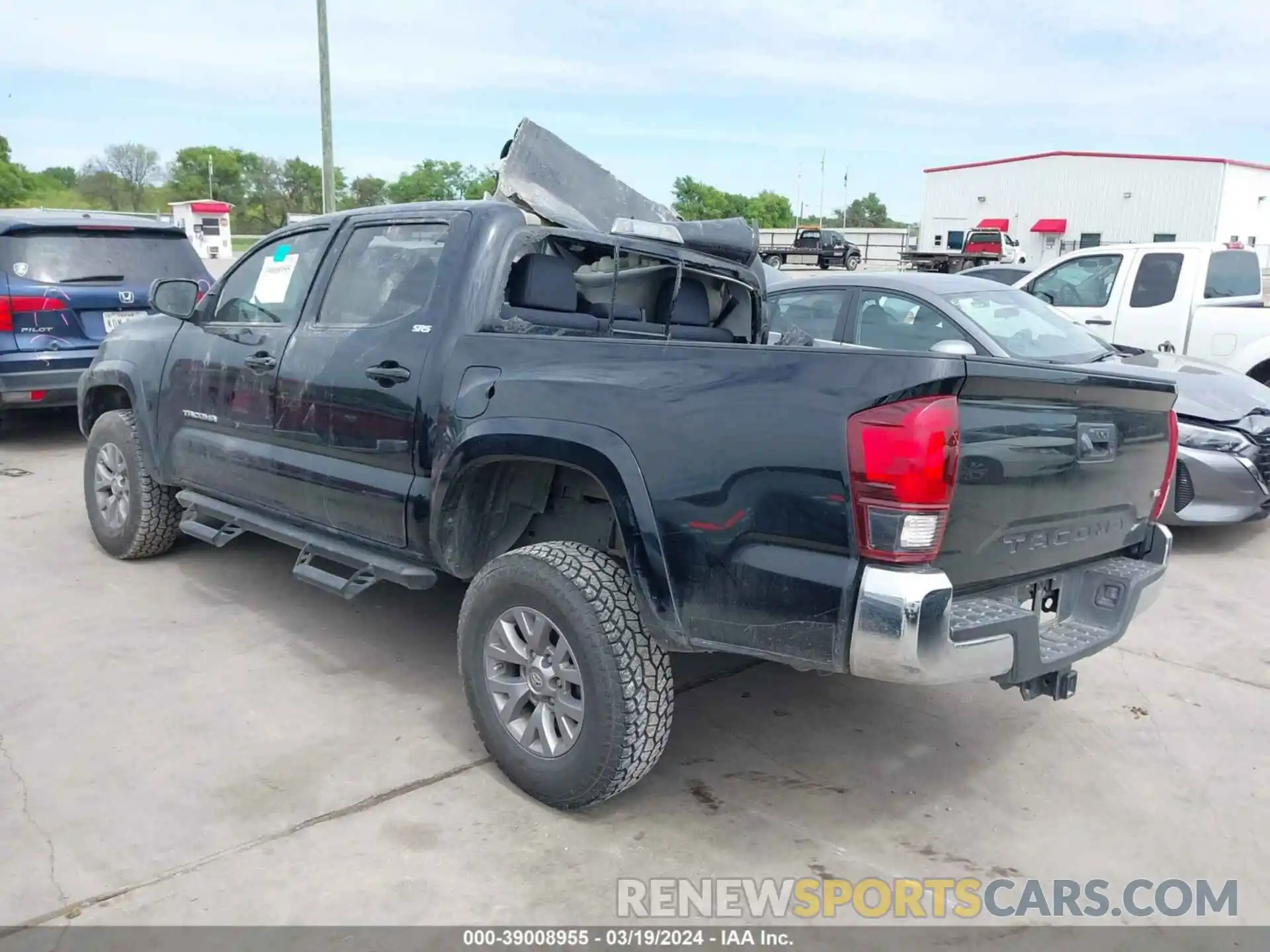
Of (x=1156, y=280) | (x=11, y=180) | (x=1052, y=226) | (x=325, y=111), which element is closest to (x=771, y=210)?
(x=1052, y=226)

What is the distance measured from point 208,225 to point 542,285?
119 ft

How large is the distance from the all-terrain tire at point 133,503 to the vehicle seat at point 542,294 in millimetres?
2573

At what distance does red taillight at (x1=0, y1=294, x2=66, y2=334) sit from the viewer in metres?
7.58

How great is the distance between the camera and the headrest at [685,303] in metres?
4.65

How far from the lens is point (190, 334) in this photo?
5.01 m

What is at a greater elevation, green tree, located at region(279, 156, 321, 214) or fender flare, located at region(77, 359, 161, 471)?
green tree, located at region(279, 156, 321, 214)

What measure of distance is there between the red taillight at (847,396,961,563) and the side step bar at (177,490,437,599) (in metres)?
1.84

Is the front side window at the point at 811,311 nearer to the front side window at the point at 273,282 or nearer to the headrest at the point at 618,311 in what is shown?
the headrest at the point at 618,311

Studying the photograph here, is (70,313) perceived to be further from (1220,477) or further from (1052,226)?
(1052,226)

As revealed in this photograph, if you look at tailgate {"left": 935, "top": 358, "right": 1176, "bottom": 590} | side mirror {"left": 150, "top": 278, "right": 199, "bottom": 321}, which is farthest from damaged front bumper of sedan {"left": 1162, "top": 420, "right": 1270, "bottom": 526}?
side mirror {"left": 150, "top": 278, "right": 199, "bottom": 321}

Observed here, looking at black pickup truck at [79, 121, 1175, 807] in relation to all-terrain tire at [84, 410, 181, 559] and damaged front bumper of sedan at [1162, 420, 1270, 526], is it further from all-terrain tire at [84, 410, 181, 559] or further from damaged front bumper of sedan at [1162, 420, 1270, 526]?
damaged front bumper of sedan at [1162, 420, 1270, 526]

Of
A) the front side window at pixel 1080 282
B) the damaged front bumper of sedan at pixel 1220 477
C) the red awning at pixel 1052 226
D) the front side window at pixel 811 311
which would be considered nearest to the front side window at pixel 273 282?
the front side window at pixel 811 311

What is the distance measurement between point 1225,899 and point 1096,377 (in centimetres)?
156
